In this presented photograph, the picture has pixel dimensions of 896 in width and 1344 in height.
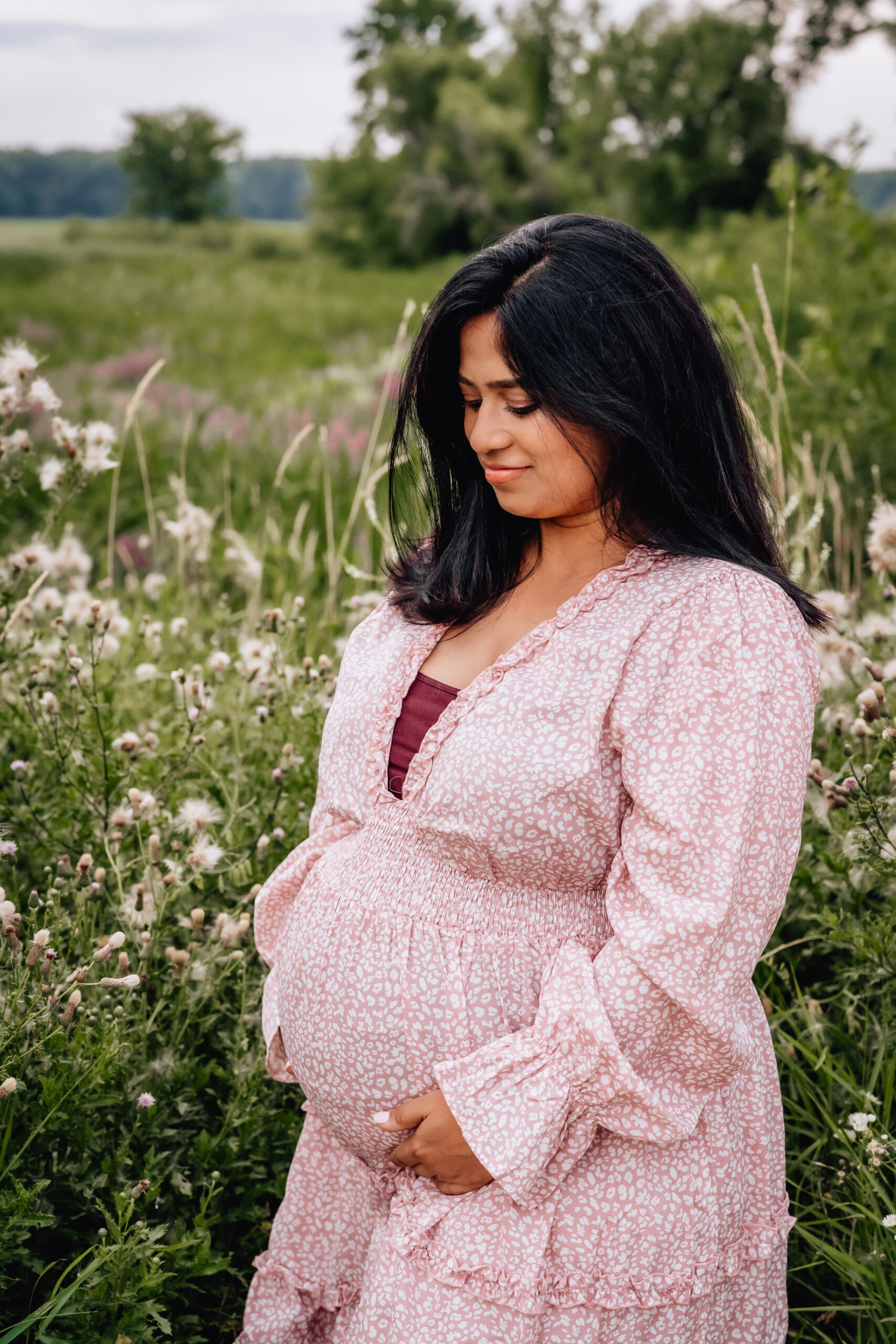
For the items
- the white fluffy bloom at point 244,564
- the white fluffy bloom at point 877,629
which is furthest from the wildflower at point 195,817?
the white fluffy bloom at point 877,629

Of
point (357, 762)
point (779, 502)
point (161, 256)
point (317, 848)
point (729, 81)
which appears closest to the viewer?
point (357, 762)

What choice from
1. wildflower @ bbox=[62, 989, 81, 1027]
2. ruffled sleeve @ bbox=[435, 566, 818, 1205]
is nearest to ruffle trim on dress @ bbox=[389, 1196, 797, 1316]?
ruffled sleeve @ bbox=[435, 566, 818, 1205]

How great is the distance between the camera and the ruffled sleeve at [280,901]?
1825mm

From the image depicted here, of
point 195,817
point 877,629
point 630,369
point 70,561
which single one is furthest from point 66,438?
point 877,629

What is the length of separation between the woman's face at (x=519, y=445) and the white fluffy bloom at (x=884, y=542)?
105cm

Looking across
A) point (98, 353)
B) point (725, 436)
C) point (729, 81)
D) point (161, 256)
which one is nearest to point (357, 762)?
point (725, 436)

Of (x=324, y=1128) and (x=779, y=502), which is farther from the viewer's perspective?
(x=779, y=502)

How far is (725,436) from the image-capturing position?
1586 mm

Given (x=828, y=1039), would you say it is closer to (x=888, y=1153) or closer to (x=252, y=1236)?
(x=888, y=1153)

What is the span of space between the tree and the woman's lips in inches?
1580

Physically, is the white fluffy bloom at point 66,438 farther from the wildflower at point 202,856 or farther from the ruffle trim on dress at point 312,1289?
the ruffle trim on dress at point 312,1289

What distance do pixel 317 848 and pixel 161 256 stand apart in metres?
21.0

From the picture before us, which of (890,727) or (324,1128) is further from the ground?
(890,727)

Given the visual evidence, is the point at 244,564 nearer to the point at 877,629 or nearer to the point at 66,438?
the point at 66,438
